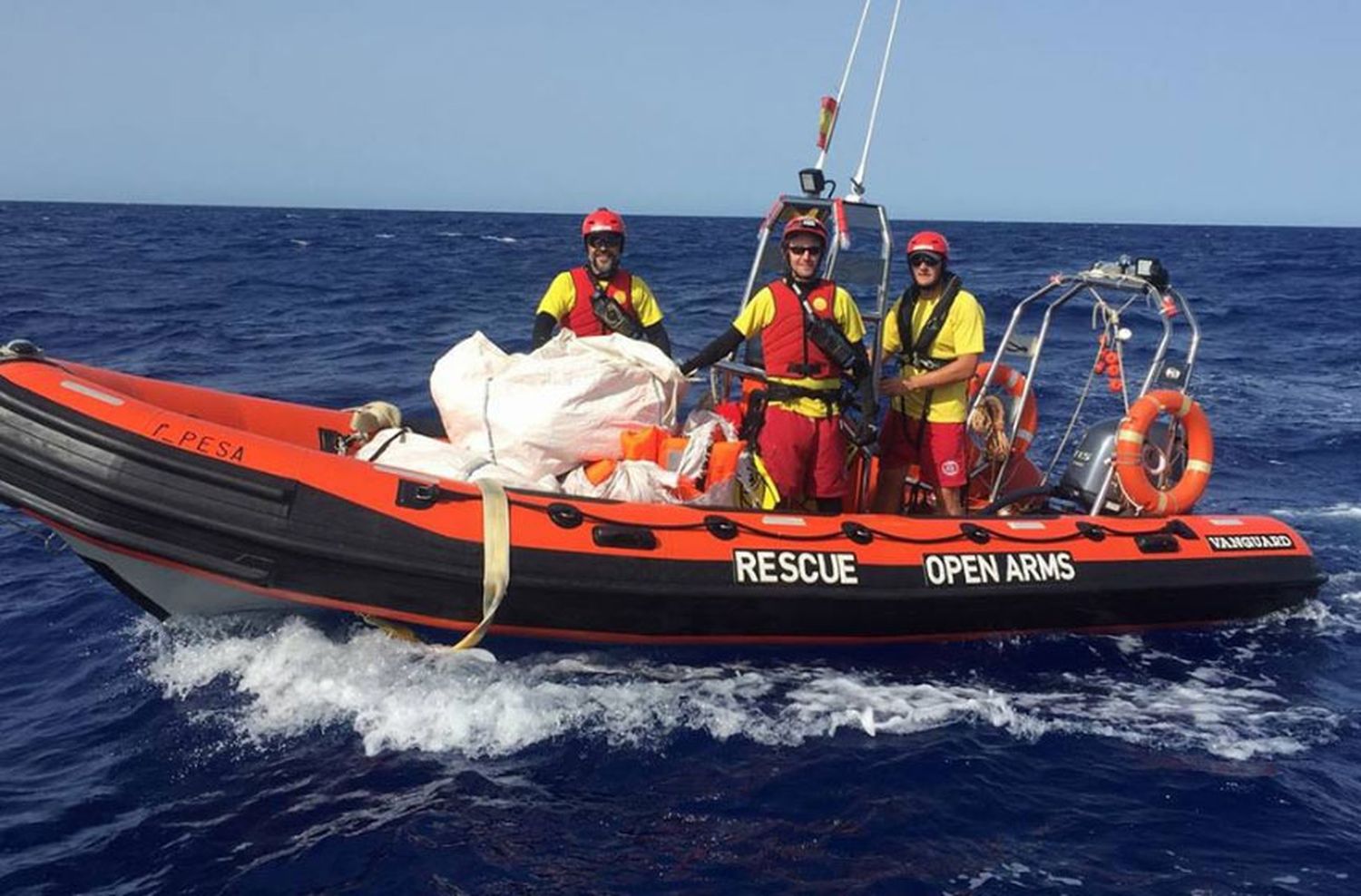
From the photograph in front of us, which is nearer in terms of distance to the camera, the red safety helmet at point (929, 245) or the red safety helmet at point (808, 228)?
the red safety helmet at point (808, 228)

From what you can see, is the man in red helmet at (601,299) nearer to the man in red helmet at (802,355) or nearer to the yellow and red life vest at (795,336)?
the man in red helmet at (802,355)

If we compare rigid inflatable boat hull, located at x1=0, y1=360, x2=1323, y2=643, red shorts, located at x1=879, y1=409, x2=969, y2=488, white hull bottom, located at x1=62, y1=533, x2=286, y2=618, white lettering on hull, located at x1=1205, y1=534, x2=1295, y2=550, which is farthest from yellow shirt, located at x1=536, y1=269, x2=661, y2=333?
white lettering on hull, located at x1=1205, y1=534, x2=1295, y2=550

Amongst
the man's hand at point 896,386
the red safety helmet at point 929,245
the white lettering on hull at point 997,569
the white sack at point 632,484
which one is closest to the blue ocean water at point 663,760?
the white lettering on hull at point 997,569

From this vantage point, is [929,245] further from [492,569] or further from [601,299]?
[492,569]

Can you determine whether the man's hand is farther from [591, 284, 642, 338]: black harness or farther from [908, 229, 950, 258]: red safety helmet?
[591, 284, 642, 338]: black harness

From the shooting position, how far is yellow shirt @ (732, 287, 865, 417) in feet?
15.8

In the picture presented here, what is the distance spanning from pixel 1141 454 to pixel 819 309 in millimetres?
2045

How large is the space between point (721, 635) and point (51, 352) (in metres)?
8.78

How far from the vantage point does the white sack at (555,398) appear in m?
4.81

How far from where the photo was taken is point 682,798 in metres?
3.81

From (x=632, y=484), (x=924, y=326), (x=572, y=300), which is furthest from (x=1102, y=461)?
(x=572, y=300)

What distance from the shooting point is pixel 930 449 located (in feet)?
17.9

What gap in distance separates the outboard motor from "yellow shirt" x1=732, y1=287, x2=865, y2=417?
1704 millimetres

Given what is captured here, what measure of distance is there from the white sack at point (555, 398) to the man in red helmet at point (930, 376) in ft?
3.72
